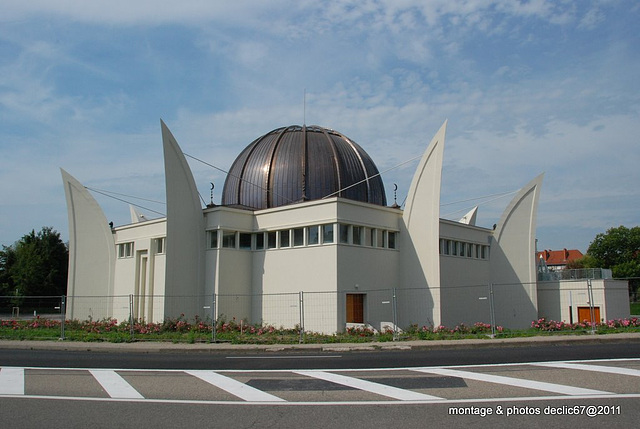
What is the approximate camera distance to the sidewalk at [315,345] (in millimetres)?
14578

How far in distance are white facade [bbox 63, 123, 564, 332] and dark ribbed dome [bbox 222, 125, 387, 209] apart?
10.4 ft

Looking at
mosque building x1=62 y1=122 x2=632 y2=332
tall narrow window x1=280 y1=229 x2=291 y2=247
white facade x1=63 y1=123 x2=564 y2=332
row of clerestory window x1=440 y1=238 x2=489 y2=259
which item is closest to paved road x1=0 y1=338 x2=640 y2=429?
mosque building x1=62 y1=122 x2=632 y2=332

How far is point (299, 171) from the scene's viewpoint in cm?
2955

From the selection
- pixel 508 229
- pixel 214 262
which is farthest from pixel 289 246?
pixel 508 229

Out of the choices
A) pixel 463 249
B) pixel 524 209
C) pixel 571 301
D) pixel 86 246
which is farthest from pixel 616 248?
pixel 86 246

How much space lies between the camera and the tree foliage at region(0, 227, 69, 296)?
5159cm

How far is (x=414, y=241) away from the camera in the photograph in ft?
87.3

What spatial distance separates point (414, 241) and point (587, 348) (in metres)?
13.9

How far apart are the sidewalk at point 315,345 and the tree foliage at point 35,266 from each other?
38.6 meters

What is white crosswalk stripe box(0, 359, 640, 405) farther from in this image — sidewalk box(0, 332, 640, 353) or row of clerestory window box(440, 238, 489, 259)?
row of clerestory window box(440, 238, 489, 259)

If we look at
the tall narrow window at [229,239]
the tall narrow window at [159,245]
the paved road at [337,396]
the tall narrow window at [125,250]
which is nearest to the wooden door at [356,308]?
the tall narrow window at [229,239]

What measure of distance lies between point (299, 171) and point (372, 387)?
22123mm

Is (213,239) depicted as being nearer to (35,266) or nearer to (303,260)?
(303,260)


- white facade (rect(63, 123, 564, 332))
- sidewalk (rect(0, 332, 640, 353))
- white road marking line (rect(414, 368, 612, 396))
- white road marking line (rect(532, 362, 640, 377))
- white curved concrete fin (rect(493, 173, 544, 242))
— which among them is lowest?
sidewalk (rect(0, 332, 640, 353))
